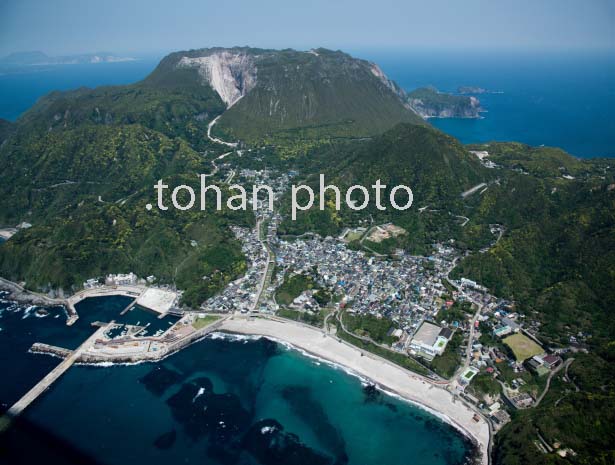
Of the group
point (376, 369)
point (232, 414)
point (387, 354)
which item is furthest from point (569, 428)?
point (232, 414)

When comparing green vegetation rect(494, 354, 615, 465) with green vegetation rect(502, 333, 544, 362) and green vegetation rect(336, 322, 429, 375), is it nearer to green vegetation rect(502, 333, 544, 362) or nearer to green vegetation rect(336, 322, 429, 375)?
green vegetation rect(502, 333, 544, 362)

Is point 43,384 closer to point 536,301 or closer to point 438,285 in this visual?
point 438,285

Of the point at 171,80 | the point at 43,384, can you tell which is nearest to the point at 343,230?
the point at 43,384

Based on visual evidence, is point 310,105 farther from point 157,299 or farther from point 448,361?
Result: point 448,361

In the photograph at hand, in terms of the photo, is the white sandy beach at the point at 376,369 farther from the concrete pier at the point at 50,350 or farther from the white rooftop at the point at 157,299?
the concrete pier at the point at 50,350

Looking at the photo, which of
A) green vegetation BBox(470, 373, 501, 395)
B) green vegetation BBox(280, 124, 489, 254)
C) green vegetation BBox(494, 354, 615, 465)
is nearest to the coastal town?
green vegetation BBox(470, 373, 501, 395)

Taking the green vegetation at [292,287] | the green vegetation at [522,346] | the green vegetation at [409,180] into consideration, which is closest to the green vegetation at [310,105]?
the green vegetation at [409,180]
